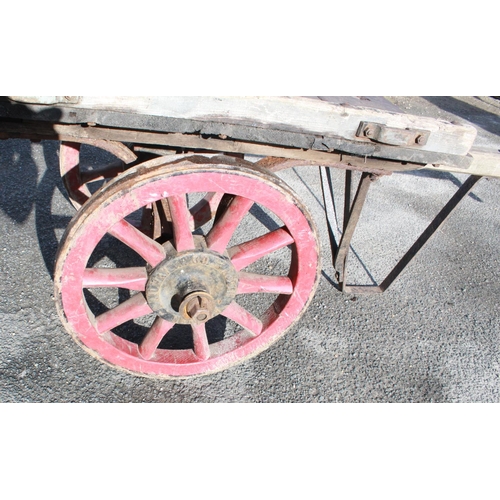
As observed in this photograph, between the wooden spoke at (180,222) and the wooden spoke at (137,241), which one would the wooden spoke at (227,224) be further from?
the wooden spoke at (137,241)

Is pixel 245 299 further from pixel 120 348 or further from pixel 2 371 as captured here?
pixel 2 371

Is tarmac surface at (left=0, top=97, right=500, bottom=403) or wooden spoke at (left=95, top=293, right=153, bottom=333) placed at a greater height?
wooden spoke at (left=95, top=293, right=153, bottom=333)

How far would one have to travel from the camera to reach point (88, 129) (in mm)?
1544

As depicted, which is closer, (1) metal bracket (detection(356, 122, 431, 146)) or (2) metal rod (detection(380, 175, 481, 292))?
(1) metal bracket (detection(356, 122, 431, 146))

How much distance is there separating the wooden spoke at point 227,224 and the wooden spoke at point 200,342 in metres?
0.40

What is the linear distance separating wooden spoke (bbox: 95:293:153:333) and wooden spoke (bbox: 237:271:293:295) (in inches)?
17.8

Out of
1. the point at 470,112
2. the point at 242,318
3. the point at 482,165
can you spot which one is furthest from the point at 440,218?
the point at 470,112

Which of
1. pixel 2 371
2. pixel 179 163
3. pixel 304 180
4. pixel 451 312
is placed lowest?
pixel 2 371

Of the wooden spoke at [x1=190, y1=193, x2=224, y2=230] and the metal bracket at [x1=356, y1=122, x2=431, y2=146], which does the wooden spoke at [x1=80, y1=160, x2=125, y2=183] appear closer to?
the wooden spoke at [x1=190, y1=193, x2=224, y2=230]

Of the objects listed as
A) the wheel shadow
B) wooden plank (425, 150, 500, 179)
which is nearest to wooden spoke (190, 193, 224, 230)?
wooden plank (425, 150, 500, 179)

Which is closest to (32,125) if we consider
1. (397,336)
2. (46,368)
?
(46,368)

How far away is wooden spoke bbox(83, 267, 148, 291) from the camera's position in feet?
5.86

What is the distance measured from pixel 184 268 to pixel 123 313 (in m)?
0.37

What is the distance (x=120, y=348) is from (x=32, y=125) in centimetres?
102
